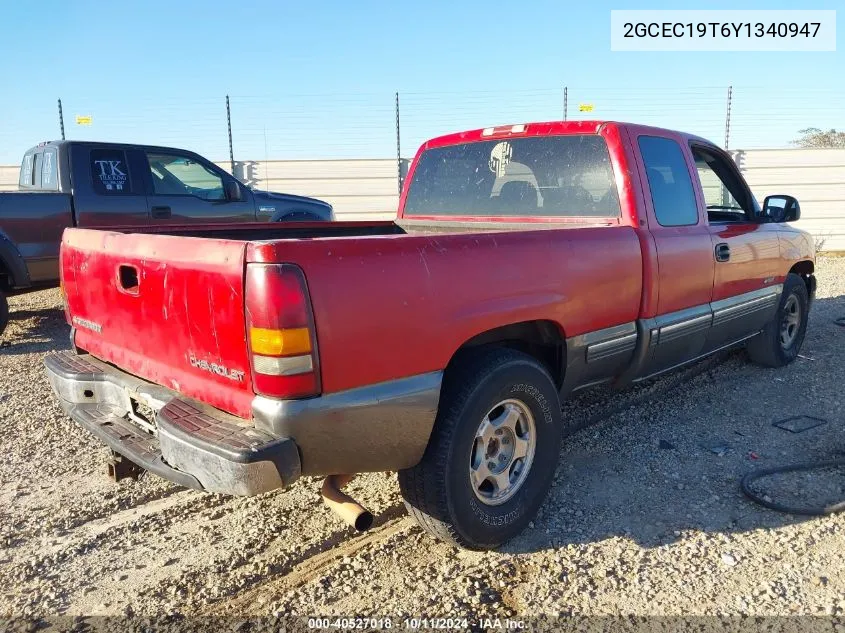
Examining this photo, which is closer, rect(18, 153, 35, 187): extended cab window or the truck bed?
the truck bed

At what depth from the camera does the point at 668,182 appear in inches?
148

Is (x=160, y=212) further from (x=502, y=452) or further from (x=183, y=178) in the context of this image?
(x=502, y=452)

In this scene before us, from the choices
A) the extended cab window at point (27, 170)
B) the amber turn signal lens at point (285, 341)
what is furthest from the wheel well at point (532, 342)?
the extended cab window at point (27, 170)

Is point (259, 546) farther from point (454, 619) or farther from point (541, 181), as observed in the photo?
point (541, 181)

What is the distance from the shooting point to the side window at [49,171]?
6.68m

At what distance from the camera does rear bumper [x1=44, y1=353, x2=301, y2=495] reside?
2.07 metres

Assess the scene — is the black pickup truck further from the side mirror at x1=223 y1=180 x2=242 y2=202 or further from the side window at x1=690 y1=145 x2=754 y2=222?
the side window at x1=690 y1=145 x2=754 y2=222

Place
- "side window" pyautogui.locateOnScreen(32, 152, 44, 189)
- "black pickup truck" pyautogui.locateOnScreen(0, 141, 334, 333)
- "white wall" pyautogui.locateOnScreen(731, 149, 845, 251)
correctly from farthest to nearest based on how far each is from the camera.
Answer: "white wall" pyautogui.locateOnScreen(731, 149, 845, 251) < "side window" pyautogui.locateOnScreen(32, 152, 44, 189) < "black pickup truck" pyautogui.locateOnScreen(0, 141, 334, 333)

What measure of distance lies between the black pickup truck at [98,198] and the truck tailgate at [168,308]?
346 cm

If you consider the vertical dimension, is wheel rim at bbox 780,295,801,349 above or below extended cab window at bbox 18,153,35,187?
below

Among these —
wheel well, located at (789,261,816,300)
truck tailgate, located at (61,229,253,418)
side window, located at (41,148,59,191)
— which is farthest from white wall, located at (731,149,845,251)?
truck tailgate, located at (61,229,253,418)

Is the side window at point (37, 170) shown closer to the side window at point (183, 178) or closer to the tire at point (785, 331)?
the side window at point (183, 178)

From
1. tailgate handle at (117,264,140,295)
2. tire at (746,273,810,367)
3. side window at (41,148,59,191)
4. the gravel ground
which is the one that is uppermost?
side window at (41,148,59,191)

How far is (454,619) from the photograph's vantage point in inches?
92.3
